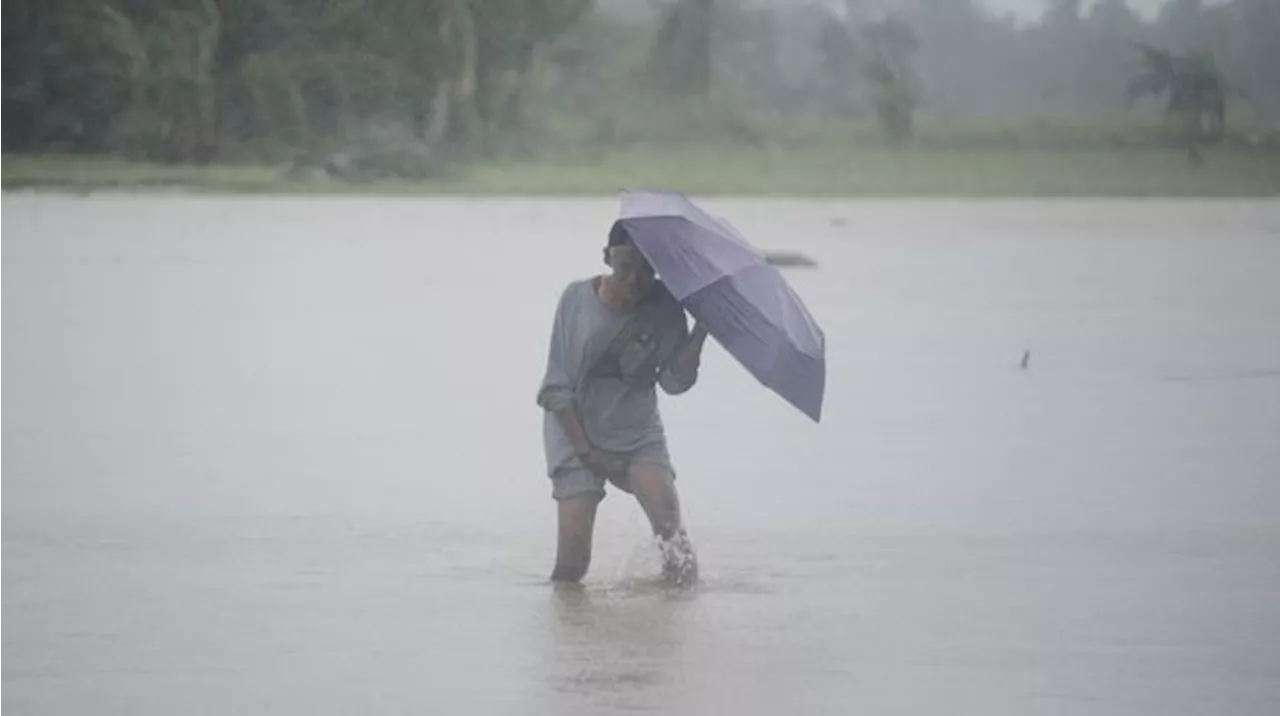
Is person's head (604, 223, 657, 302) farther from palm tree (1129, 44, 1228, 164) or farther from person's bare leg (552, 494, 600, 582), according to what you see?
palm tree (1129, 44, 1228, 164)

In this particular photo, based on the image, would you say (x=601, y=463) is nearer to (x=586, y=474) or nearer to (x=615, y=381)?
(x=586, y=474)

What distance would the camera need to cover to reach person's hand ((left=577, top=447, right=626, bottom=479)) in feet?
27.9

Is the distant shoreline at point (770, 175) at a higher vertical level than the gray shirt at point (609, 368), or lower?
lower

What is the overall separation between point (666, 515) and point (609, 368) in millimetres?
455

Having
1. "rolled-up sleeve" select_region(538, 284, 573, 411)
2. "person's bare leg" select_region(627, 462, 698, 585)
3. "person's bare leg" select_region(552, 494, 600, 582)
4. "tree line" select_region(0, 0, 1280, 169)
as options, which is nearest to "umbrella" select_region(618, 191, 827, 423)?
"rolled-up sleeve" select_region(538, 284, 573, 411)

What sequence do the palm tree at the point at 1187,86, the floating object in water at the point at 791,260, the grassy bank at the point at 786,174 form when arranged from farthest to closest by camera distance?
the grassy bank at the point at 786,174
the palm tree at the point at 1187,86
the floating object in water at the point at 791,260

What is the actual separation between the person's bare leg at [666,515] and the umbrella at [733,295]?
0.40m

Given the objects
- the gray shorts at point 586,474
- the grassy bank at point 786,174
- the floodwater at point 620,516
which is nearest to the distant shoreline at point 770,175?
the grassy bank at point 786,174

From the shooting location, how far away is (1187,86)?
30.2 m

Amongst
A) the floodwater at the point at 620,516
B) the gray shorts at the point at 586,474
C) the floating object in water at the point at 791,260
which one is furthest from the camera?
the floating object in water at the point at 791,260

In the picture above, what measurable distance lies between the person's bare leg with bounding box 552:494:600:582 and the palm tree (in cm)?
2179

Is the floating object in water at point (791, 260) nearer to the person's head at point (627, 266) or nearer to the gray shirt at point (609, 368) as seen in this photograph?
the gray shirt at point (609, 368)

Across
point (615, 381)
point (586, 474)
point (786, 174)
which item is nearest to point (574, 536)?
point (586, 474)

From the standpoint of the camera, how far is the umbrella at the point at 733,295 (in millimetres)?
8352
